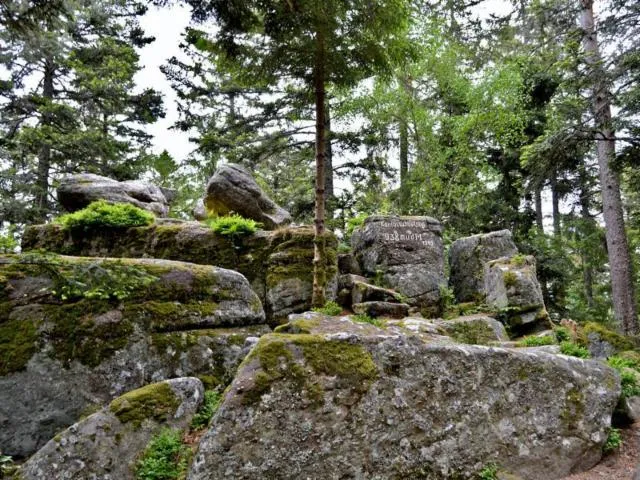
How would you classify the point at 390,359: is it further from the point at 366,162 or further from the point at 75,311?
the point at 366,162

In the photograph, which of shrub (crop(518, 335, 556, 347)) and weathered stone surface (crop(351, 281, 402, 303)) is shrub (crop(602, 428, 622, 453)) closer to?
shrub (crop(518, 335, 556, 347))

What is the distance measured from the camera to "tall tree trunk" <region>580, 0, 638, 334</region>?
10695mm

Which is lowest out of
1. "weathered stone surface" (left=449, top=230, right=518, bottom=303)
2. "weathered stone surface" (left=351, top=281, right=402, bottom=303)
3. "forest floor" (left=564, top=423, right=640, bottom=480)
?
"forest floor" (left=564, top=423, right=640, bottom=480)

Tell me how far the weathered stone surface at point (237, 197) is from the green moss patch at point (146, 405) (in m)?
7.46

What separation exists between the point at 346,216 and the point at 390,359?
11.8 meters

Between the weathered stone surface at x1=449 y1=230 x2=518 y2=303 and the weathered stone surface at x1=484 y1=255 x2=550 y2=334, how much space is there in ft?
4.31

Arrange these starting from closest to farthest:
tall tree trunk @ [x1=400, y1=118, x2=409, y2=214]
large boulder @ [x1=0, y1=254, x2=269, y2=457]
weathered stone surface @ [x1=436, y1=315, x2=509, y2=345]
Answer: large boulder @ [x1=0, y1=254, x2=269, y2=457] → weathered stone surface @ [x1=436, y1=315, x2=509, y2=345] → tall tree trunk @ [x1=400, y1=118, x2=409, y2=214]

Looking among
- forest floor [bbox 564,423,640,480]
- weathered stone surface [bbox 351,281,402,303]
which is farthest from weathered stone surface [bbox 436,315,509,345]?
forest floor [bbox 564,423,640,480]

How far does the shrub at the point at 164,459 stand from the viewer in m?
3.71

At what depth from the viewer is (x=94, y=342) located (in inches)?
211

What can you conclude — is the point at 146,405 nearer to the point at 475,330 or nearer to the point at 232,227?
the point at 232,227

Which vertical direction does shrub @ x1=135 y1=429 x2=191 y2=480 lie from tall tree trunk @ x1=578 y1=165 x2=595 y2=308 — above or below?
below

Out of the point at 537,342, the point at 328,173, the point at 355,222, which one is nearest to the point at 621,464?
the point at 537,342

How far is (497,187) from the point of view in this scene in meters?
16.5
